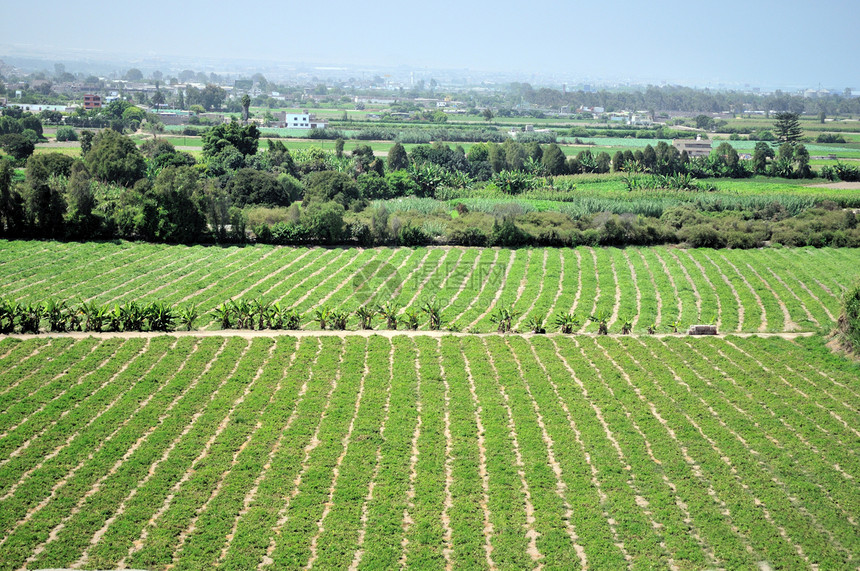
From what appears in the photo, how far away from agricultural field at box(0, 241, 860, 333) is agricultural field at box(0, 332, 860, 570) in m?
4.73

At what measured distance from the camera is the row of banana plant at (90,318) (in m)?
24.7

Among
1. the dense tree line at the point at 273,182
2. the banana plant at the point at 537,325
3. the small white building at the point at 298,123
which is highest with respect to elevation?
the small white building at the point at 298,123

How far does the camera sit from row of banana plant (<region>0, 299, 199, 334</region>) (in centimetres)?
2469

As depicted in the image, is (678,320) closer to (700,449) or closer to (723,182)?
(700,449)

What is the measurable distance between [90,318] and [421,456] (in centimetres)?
1394

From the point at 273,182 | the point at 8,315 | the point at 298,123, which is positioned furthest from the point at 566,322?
the point at 298,123

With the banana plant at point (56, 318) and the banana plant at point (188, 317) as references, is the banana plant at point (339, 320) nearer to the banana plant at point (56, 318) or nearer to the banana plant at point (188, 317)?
the banana plant at point (188, 317)

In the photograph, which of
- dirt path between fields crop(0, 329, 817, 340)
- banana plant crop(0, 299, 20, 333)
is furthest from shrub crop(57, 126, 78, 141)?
dirt path between fields crop(0, 329, 817, 340)

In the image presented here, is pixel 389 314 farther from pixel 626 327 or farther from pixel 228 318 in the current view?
pixel 626 327

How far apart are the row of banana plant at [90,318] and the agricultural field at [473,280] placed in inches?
44.2

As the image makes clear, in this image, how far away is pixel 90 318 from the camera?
2495 centimetres

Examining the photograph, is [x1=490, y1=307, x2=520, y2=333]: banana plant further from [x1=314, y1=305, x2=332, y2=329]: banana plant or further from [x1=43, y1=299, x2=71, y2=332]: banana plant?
[x1=43, y1=299, x2=71, y2=332]: banana plant

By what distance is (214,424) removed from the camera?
18141mm

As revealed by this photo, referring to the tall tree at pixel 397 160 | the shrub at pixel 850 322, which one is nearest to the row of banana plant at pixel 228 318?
the shrub at pixel 850 322
